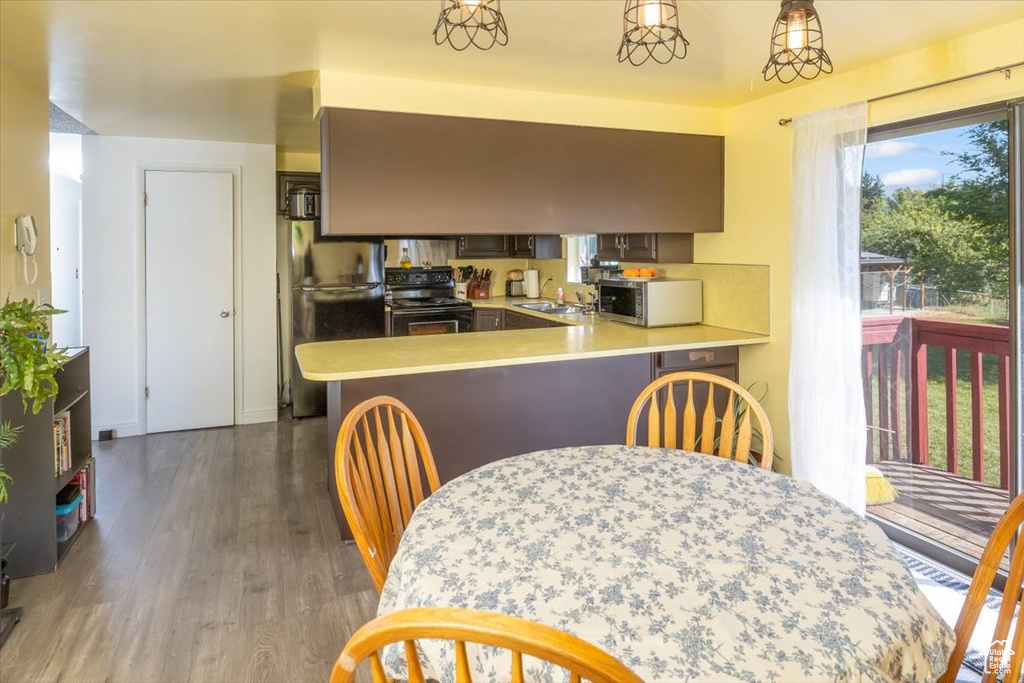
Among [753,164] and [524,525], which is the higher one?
[753,164]

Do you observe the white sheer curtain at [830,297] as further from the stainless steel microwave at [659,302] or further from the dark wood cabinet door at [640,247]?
the dark wood cabinet door at [640,247]

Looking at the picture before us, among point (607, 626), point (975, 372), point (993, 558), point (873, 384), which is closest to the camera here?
point (607, 626)

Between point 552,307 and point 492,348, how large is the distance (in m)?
1.96

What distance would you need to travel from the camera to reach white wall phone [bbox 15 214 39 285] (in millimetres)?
3174

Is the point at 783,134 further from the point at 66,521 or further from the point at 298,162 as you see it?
the point at 66,521

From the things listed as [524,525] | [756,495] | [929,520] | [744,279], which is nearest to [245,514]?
[524,525]

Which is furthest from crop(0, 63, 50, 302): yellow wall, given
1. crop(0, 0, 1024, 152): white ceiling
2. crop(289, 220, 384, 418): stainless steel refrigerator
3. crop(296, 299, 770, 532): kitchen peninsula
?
crop(289, 220, 384, 418): stainless steel refrigerator

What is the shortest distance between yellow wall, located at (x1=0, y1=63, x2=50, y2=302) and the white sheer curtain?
12.8 feet

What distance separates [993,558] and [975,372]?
1970 millimetres

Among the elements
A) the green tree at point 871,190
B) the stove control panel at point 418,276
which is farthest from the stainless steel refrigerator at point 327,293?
the green tree at point 871,190

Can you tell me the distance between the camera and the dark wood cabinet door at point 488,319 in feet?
17.9

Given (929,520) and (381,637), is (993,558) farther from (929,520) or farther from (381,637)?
(929,520)

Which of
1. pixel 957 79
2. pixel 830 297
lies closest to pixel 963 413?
pixel 830 297

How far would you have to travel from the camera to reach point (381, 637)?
2.53ft
